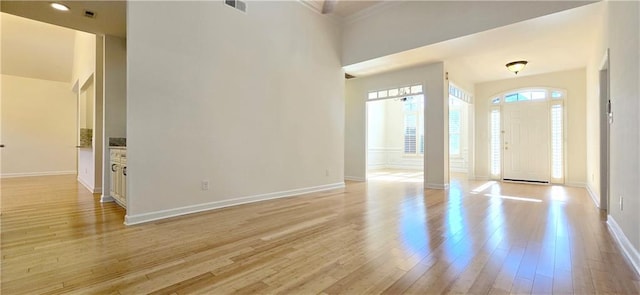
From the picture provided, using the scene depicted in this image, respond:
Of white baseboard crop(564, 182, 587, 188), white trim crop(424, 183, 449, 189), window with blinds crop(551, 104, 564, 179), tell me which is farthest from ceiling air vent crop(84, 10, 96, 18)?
white baseboard crop(564, 182, 587, 188)

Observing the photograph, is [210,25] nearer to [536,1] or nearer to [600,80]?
[536,1]

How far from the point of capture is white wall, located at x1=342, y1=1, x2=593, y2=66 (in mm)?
3962

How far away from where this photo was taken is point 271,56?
4.73 m

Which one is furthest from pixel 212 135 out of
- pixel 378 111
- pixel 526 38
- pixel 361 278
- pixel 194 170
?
pixel 378 111

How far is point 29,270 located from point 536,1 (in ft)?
20.1

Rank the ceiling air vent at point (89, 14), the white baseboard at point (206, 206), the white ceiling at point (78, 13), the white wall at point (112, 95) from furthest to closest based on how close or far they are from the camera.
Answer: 1. the white wall at point (112, 95)
2. the ceiling air vent at point (89, 14)
3. the white ceiling at point (78, 13)
4. the white baseboard at point (206, 206)

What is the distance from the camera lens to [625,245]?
7.84 feet

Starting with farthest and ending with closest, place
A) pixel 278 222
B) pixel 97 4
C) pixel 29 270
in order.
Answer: pixel 97 4 < pixel 278 222 < pixel 29 270

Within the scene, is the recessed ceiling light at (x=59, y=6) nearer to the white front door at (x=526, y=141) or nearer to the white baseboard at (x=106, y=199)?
the white baseboard at (x=106, y=199)

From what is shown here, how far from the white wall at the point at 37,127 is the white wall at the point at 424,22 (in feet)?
28.8

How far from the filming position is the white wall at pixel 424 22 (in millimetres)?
3962

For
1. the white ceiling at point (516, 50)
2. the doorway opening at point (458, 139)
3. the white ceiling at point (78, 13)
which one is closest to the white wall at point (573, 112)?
the white ceiling at point (516, 50)

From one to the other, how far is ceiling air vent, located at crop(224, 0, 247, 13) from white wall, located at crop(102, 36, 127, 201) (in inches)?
85.5

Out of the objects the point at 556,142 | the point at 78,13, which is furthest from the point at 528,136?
the point at 78,13
